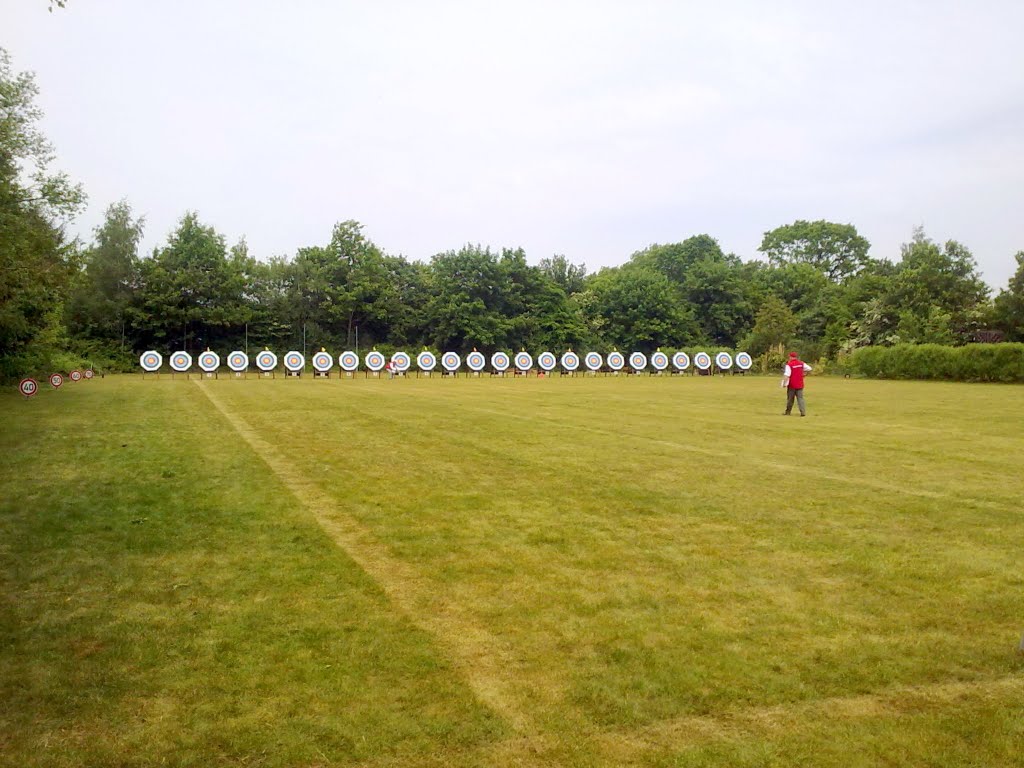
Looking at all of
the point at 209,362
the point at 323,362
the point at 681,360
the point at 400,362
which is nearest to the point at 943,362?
the point at 681,360

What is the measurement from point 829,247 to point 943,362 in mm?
60109

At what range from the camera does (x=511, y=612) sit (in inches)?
172

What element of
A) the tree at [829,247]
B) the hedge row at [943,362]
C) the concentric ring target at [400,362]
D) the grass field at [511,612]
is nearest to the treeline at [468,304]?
the hedge row at [943,362]

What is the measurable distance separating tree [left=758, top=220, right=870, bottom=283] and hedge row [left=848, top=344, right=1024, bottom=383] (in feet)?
172

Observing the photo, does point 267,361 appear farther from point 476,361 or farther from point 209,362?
point 476,361

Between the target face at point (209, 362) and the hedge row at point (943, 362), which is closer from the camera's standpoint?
the hedge row at point (943, 362)

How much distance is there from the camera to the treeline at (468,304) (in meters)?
45.4

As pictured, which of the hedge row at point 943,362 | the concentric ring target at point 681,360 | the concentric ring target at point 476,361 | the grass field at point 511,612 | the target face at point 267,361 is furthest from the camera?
the concentric ring target at point 681,360

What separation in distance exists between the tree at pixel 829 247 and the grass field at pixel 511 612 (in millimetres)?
88490

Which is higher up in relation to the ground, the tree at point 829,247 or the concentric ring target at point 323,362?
the tree at point 829,247

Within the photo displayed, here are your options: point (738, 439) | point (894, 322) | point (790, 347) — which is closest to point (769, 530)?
point (738, 439)

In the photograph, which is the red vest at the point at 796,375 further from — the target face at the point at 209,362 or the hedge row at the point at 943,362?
the target face at the point at 209,362

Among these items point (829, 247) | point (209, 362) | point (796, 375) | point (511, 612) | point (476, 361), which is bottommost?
point (511, 612)

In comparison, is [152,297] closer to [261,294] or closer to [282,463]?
[261,294]
